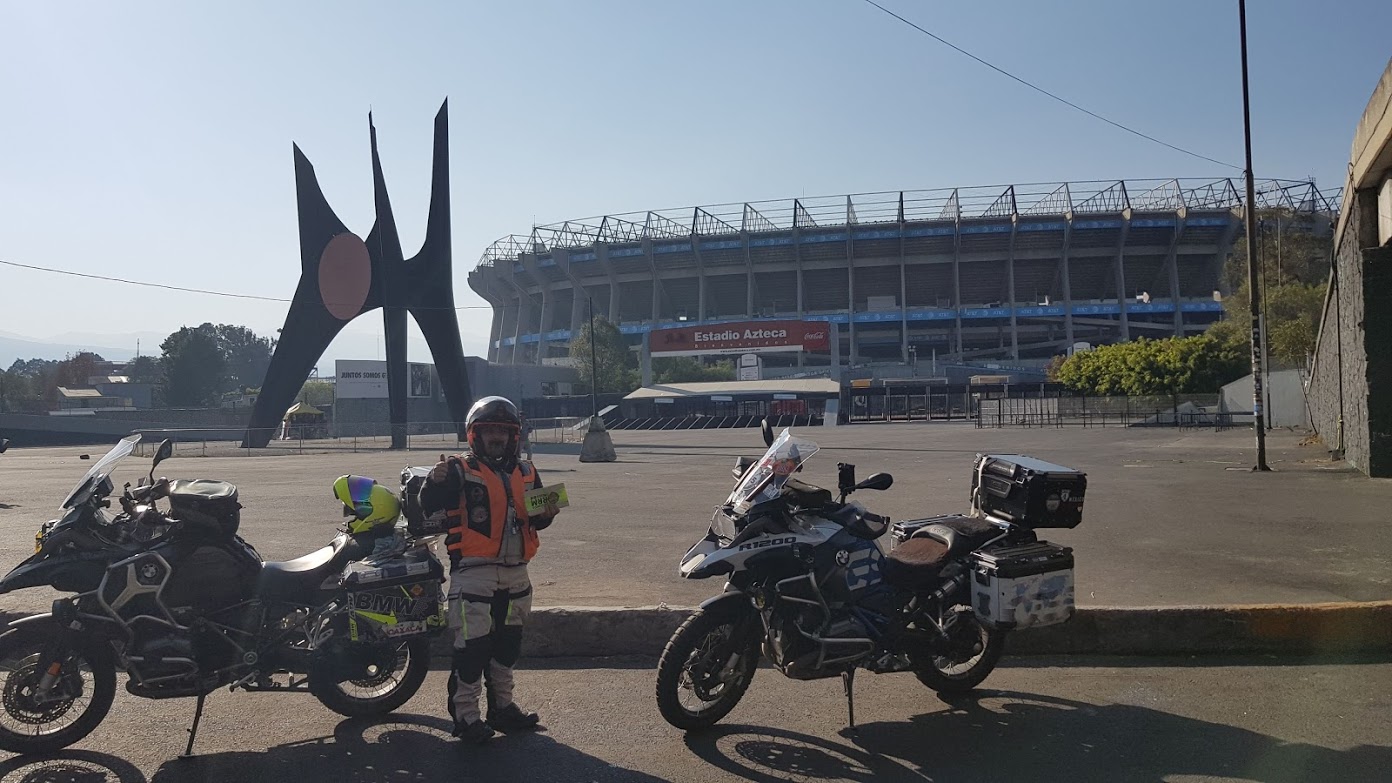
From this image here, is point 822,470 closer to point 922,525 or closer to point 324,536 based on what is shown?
point 324,536

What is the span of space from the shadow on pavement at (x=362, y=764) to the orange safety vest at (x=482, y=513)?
917 millimetres

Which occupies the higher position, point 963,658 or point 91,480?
point 91,480

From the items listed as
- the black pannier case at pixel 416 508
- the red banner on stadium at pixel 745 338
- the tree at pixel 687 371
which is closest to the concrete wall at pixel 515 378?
the tree at pixel 687 371

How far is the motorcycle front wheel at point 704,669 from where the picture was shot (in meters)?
4.73

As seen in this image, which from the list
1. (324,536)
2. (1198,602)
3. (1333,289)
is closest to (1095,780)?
(1198,602)

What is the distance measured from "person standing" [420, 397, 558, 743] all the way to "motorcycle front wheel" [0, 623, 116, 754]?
1.60m

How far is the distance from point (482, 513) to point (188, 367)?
102 meters

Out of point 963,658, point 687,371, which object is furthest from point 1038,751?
point 687,371

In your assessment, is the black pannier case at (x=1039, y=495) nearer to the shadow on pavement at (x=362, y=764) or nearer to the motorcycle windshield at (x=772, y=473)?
the motorcycle windshield at (x=772, y=473)

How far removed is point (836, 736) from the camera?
488 centimetres

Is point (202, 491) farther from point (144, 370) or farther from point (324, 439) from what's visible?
point (144, 370)

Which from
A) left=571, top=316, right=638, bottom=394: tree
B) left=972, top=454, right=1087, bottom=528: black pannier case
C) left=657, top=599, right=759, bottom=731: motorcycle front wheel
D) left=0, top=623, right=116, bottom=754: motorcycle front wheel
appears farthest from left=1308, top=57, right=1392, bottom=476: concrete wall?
left=571, top=316, right=638, bottom=394: tree

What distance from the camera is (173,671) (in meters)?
4.67

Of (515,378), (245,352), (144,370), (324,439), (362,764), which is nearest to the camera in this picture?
(362,764)
